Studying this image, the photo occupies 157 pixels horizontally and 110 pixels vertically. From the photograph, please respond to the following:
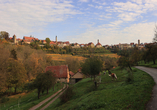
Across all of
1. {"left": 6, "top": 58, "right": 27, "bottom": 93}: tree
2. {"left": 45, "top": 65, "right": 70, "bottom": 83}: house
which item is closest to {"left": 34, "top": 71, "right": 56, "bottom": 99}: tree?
{"left": 6, "top": 58, "right": 27, "bottom": 93}: tree

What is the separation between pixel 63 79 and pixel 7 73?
20.9 metres

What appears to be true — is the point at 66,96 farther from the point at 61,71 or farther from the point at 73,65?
the point at 73,65

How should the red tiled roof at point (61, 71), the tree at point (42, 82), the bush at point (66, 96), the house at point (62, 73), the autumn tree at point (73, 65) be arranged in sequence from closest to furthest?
the bush at point (66, 96) < the tree at point (42, 82) < the house at point (62, 73) < the red tiled roof at point (61, 71) < the autumn tree at point (73, 65)

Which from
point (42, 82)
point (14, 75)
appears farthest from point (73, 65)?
point (42, 82)

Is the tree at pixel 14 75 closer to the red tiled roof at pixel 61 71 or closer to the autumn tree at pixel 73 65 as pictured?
the red tiled roof at pixel 61 71

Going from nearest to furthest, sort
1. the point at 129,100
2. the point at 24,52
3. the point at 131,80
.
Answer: the point at 129,100, the point at 131,80, the point at 24,52

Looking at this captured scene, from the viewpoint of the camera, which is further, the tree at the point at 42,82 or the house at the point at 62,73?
the house at the point at 62,73

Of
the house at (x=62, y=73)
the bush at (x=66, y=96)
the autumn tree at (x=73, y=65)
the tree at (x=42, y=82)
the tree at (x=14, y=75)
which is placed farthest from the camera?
the autumn tree at (x=73, y=65)

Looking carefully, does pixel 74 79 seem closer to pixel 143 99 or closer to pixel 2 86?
pixel 2 86

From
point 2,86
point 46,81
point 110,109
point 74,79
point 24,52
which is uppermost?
point 24,52

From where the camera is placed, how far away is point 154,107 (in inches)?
319

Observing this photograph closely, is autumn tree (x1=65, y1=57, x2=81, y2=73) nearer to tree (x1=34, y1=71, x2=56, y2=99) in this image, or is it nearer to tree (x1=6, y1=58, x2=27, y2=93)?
tree (x1=6, y1=58, x2=27, y2=93)

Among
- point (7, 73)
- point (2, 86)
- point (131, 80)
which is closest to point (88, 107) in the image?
point (131, 80)

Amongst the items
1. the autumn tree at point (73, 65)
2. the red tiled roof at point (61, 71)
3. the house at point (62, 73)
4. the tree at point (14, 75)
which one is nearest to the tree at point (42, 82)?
the tree at point (14, 75)
